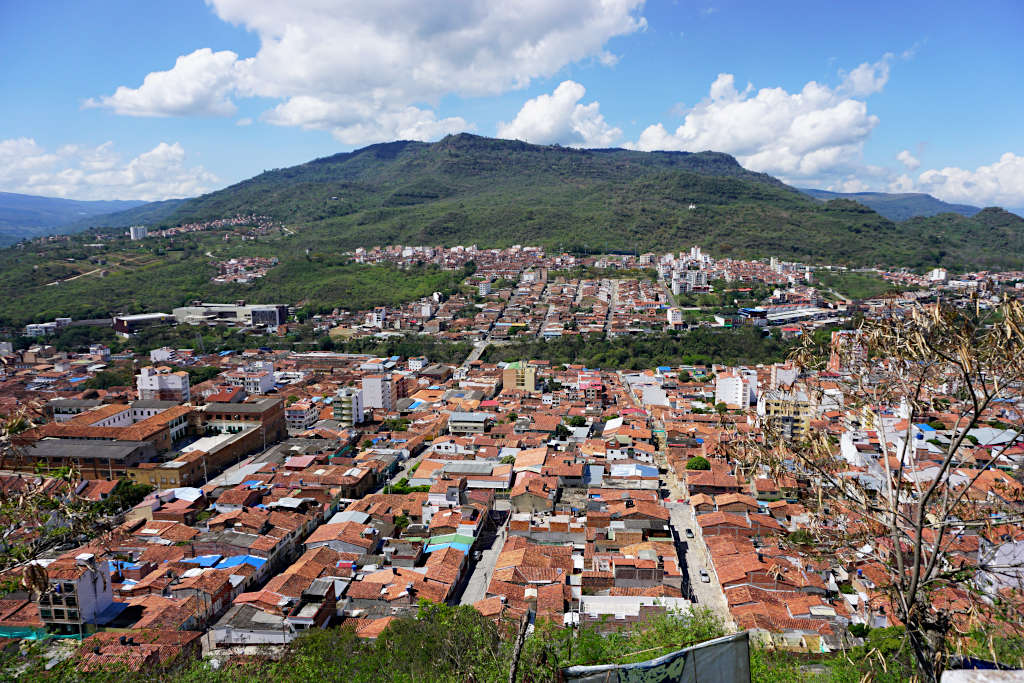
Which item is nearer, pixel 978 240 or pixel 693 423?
pixel 693 423

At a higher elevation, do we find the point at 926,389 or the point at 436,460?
the point at 926,389

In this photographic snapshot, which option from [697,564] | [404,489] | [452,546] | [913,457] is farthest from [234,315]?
[913,457]

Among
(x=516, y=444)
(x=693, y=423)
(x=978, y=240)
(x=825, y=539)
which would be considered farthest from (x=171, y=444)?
(x=978, y=240)

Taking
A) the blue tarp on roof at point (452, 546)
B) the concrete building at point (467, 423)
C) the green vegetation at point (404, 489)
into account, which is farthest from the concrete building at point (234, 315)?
the blue tarp on roof at point (452, 546)

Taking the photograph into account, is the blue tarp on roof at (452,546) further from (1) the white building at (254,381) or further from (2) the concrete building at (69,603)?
(1) the white building at (254,381)

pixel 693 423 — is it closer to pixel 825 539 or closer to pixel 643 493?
pixel 643 493

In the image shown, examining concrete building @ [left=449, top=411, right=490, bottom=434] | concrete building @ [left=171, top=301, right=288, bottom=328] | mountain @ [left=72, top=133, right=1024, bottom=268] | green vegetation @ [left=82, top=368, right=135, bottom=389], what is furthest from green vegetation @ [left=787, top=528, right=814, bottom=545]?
mountain @ [left=72, top=133, right=1024, bottom=268]

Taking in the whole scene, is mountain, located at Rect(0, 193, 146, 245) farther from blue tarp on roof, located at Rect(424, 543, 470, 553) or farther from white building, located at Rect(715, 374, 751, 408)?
blue tarp on roof, located at Rect(424, 543, 470, 553)
